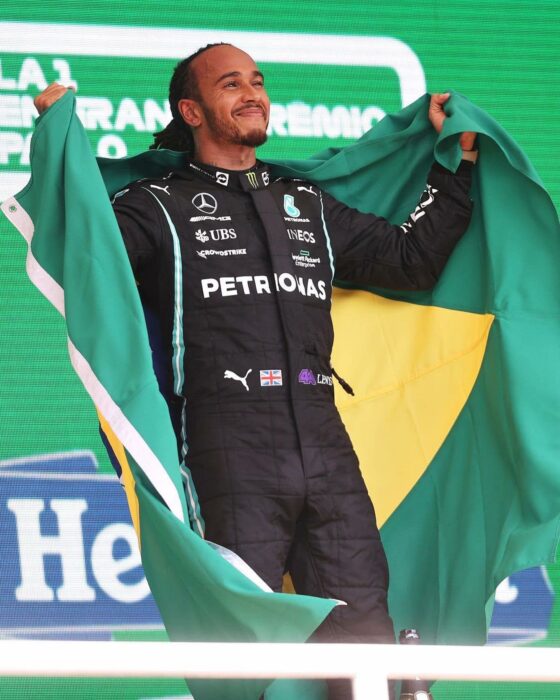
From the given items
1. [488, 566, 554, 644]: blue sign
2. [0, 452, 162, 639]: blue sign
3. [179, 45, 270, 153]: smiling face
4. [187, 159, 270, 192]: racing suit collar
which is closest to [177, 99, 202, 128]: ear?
[179, 45, 270, 153]: smiling face

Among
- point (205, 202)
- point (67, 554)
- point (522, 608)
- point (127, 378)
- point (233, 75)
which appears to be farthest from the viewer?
point (522, 608)

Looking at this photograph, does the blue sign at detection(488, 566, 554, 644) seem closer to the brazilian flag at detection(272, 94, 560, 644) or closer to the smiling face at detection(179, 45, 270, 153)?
the brazilian flag at detection(272, 94, 560, 644)

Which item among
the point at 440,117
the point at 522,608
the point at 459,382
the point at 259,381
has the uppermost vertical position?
the point at 440,117

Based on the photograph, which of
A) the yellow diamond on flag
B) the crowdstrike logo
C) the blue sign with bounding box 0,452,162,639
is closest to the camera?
the crowdstrike logo

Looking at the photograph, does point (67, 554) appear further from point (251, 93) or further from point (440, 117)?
point (440, 117)

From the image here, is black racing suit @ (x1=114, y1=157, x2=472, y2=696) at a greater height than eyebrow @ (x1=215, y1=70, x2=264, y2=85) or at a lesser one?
lesser

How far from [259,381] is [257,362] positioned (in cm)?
3

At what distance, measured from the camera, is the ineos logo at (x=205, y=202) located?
2.45m

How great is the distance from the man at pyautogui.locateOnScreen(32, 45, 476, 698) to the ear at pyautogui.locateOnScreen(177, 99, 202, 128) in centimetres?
6

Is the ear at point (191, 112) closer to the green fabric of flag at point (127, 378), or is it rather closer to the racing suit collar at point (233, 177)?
the racing suit collar at point (233, 177)

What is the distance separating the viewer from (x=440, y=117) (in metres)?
2.62

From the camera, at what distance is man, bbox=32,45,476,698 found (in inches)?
90.1

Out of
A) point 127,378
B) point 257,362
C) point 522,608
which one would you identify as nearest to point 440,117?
point 257,362

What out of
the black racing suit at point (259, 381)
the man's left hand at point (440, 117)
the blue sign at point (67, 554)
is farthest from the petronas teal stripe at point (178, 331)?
the blue sign at point (67, 554)
